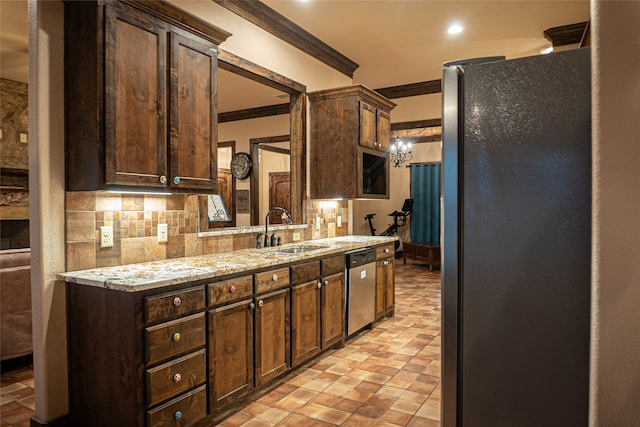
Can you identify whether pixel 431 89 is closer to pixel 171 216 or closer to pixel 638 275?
pixel 171 216

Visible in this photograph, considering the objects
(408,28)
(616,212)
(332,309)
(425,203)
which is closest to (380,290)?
(332,309)

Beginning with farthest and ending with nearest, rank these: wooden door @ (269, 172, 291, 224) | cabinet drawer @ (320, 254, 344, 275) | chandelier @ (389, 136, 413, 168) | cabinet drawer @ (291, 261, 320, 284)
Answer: chandelier @ (389, 136, 413, 168)
wooden door @ (269, 172, 291, 224)
cabinet drawer @ (320, 254, 344, 275)
cabinet drawer @ (291, 261, 320, 284)

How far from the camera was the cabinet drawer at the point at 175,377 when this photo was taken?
203cm

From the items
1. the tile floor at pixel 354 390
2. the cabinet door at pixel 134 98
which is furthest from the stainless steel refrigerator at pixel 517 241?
the cabinet door at pixel 134 98

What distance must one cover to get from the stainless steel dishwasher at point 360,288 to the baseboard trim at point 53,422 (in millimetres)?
2302

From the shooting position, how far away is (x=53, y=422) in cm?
224

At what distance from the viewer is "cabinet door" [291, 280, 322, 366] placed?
121 inches

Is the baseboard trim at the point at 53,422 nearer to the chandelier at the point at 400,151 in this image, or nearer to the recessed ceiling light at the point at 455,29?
the recessed ceiling light at the point at 455,29

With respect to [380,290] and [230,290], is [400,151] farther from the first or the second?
[230,290]

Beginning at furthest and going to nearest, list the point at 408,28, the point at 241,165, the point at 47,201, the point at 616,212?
1. the point at 241,165
2. the point at 408,28
3. the point at 47,201
4. the point at 616,212

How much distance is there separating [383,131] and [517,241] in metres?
3.85

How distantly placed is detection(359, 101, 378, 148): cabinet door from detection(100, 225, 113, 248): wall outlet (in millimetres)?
2729

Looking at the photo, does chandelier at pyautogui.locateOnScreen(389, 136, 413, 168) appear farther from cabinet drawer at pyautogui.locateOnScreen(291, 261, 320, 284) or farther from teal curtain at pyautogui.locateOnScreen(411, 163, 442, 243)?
cabinet drawer at pyautogui.locateOnScreen(291, 261, 320, 284)

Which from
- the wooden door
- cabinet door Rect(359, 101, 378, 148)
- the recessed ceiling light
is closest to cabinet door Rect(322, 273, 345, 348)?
cabinet door Rect(359, 101, 378, 148)
